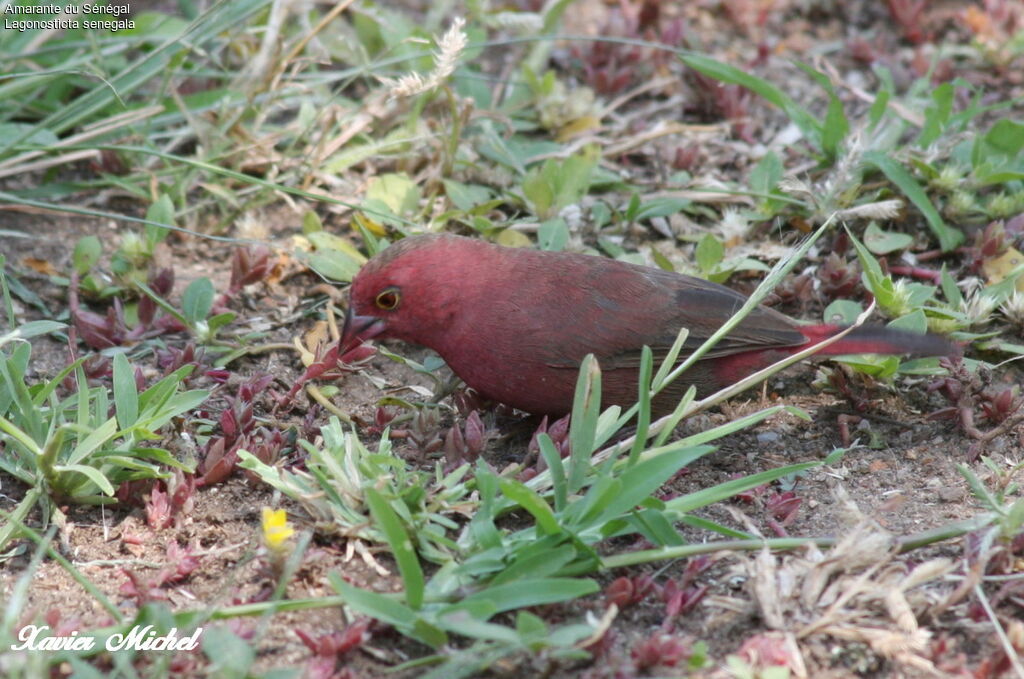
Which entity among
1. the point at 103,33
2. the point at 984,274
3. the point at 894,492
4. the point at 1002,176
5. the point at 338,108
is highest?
the point at 103,33

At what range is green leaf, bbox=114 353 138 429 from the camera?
3674 millimetres

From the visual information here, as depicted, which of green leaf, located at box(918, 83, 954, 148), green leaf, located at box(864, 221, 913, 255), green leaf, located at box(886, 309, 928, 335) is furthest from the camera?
green leaf, located at box(918, 83, 954, 148)

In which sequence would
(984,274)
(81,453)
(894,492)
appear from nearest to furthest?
(81,453) < (894,492) < (984,274)

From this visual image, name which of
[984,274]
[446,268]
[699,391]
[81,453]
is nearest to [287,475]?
[81,453]

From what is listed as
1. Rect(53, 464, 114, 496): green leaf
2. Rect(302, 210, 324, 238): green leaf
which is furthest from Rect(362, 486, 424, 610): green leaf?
Rect(302, 210, 324, 238): green leaf

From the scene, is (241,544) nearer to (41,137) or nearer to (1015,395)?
(41,137)

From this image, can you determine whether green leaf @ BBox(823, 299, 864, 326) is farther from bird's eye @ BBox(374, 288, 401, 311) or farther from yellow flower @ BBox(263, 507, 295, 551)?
Result: yellow flower @ BBox(263, 507, 295, 551)

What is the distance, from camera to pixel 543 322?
4.20m

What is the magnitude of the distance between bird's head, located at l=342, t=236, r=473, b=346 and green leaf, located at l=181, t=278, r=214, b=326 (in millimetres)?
725

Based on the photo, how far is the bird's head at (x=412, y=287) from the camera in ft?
13.9

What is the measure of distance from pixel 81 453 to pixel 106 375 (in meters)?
0.92

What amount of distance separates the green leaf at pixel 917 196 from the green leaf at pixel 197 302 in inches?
119

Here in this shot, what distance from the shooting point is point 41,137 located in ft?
16.8

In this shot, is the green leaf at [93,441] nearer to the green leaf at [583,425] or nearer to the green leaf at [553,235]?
the green leaf at [583,425]
